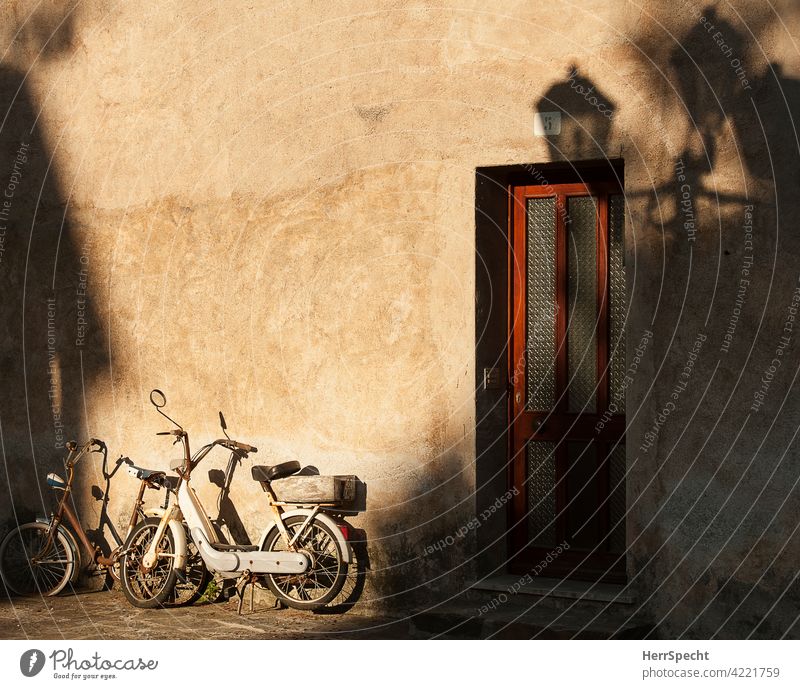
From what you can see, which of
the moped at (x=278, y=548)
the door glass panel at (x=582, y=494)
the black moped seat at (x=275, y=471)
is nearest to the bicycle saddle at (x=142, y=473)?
the moped at (x=278, y=548)

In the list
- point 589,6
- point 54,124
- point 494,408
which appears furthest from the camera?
point 54,124

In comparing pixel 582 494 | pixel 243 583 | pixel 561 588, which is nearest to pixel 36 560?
pixel 243 583

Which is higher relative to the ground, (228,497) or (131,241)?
(131,241)

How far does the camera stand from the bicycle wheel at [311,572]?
7.25 metres

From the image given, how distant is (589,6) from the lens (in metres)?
6.65

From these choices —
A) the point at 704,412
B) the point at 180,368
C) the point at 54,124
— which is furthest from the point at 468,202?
the point at 54,124

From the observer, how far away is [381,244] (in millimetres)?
7293

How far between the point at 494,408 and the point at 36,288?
3.61 metres

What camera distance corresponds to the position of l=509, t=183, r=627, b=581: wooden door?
22.8 ft

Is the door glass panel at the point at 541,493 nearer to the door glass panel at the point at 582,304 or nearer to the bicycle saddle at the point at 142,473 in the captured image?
the door glass panel at the point at 582,304

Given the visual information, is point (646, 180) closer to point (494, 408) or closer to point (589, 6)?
point (589, 6)

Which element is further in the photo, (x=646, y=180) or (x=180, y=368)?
(x=180, y=368)

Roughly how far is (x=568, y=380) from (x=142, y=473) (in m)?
2.90

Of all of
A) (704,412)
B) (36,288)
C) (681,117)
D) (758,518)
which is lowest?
(758,518)
